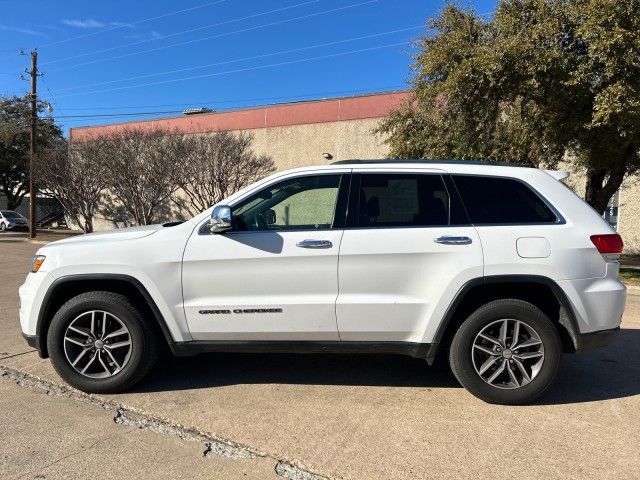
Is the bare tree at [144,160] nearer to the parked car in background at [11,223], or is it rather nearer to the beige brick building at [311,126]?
the beige brick building at [311,126]

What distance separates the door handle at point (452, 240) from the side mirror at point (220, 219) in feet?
5.07

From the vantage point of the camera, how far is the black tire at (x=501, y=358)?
410cm

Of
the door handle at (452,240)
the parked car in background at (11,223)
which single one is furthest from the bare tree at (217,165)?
the door handle at (452,240)

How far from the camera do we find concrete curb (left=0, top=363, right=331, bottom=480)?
3.22 metres

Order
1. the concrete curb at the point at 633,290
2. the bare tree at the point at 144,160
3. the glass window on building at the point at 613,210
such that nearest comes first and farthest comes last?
1. the concrete curb at the point at 633,290
2. the glass window on building at the point at 613,210
3. the bare tree at the point at 144,160

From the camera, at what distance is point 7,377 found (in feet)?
15.9

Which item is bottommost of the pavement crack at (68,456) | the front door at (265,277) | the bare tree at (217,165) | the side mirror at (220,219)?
the pavement crack at (68,456)

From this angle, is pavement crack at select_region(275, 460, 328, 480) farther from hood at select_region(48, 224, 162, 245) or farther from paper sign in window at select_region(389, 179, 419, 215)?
hood at select_region(48, 224, 162, 245)

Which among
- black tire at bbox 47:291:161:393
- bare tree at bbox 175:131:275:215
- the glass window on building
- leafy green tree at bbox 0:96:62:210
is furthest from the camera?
leafy green tree at bbox 0:96:62:210

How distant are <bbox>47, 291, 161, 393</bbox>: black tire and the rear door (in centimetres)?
155

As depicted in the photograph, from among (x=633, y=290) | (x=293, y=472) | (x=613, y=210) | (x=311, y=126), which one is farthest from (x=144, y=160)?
(x=293, y=472)

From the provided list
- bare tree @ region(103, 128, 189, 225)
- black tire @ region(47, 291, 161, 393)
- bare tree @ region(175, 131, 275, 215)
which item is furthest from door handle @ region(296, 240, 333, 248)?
bare tree @ region(175, 131, 275, 215)

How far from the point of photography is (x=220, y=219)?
160 inches

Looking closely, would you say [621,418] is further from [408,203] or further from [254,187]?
[254,187]
